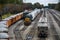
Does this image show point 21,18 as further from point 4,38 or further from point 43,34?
point 4,38

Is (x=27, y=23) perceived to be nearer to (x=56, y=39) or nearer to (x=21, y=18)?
(x=21, y=18)

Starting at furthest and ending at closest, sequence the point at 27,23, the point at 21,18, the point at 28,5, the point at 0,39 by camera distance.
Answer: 1. the point at 28,5
2. the point at 21,18
3. the point at 27,23
4. the point at 0,39

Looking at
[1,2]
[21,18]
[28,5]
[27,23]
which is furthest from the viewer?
[28,5]

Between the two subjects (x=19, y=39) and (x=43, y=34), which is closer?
(x=19, y=39)

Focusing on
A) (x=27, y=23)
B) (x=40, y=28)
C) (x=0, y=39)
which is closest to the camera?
(x=0, y=39)

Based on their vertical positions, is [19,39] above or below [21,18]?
above

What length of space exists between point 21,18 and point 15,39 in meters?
29.7

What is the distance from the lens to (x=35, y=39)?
69.7 ft

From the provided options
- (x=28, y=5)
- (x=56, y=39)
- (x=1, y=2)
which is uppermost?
(x=1, y=2)

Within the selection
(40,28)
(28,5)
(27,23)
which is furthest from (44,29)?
(28,5)

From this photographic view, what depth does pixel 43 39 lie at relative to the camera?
21.3m

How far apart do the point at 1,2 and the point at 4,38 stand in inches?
786

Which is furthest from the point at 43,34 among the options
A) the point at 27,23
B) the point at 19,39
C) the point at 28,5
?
the point at 28,5

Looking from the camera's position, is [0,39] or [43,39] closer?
[0,39]
